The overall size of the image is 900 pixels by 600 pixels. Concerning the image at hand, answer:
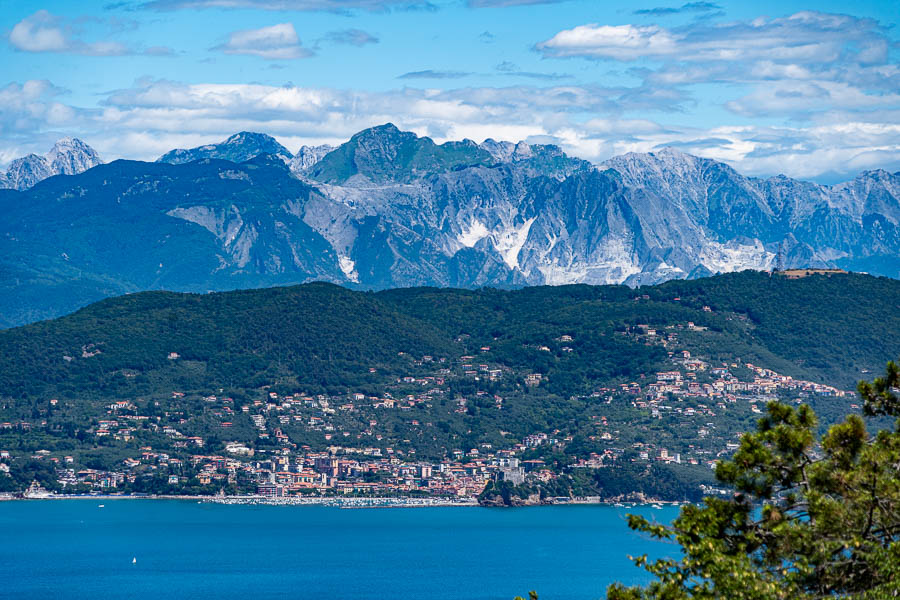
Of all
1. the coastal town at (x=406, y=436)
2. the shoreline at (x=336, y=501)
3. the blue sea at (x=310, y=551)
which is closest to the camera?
the blue sea at (x=310, y=551)

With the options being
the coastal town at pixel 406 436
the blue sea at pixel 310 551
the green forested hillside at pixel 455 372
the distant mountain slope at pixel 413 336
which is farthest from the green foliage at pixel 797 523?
the distant mountain slope at pixel 413 336

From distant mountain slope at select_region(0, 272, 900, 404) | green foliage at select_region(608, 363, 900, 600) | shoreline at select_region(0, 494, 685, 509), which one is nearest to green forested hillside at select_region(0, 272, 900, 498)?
distant mountain slope at select_region(0, 272, 900, 404)

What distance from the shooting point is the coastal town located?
126 meters

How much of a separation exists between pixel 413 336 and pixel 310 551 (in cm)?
7094

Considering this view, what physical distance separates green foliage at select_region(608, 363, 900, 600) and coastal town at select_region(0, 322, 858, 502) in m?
98.4

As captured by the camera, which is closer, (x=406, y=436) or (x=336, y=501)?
(x=336, y=501)

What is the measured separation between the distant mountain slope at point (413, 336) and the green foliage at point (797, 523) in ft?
416

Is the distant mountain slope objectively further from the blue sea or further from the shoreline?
the blue sea

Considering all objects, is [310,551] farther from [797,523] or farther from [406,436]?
[797,523]

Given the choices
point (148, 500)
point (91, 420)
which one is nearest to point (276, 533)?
point (148, 500)

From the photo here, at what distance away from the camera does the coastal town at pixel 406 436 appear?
126 m

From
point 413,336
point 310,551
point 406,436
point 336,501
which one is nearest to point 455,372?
point 413,336

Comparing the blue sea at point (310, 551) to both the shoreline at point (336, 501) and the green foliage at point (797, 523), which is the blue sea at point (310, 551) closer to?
the shoreline at point (336, 501)

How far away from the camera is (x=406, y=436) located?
459 ft
